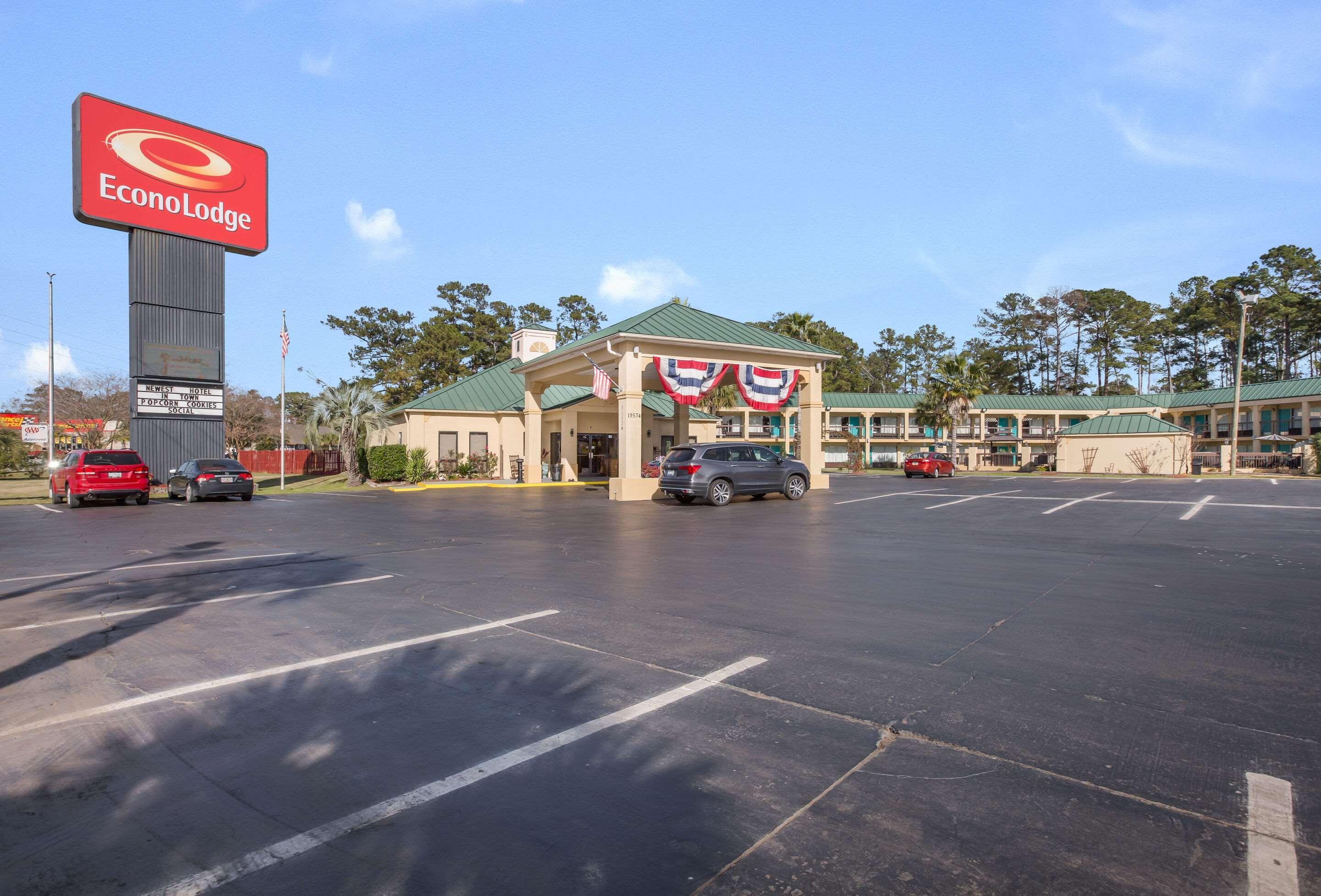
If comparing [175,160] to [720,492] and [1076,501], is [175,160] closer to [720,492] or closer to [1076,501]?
[720,492]

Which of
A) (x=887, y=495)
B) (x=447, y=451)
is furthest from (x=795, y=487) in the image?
(x=447, y=451)

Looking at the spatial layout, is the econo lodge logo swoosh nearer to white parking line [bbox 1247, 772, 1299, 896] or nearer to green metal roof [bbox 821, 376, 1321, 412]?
white parking line [bbox 1247, 772, 1299, 896]

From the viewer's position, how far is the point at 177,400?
26.5 metres

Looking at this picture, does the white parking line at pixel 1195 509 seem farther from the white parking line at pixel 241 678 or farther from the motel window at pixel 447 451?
the motel window at pixel 447 451

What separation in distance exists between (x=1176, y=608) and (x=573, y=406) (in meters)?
28.6

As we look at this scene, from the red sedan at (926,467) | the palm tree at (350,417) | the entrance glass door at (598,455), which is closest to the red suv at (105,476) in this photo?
the palm tree at (350,417)

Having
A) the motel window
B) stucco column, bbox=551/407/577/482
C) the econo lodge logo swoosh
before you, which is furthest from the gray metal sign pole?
stucco column, bbox=551/407/577/482

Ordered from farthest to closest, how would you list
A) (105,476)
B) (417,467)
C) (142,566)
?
(417,467), (105,476), (142,566)

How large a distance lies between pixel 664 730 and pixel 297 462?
52277mm

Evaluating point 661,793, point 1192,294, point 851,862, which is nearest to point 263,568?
point 661,793

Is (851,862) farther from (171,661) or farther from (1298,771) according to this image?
(171,661)

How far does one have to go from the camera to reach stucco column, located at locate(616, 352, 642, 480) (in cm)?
2284

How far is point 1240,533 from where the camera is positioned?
12.4m

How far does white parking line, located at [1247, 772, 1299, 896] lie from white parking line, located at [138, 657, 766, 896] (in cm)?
261
